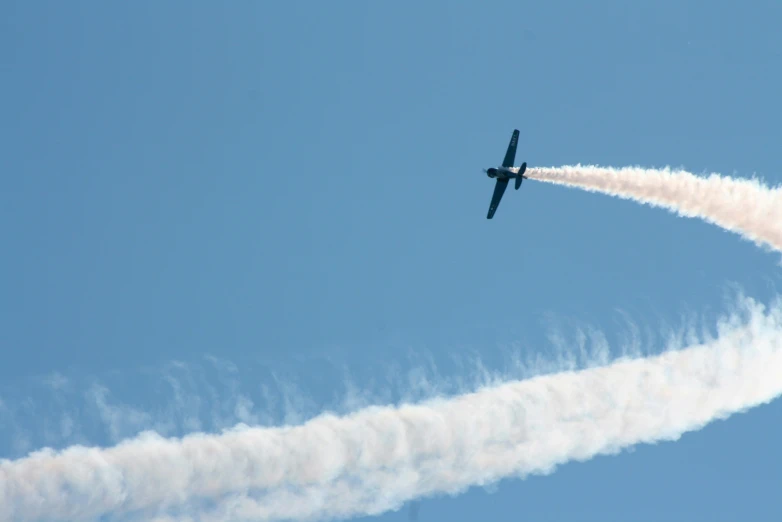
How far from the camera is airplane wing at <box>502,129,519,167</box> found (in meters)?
69.4

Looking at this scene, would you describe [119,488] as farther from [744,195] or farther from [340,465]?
[744,195]

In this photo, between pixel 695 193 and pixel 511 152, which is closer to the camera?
pixel 695 193

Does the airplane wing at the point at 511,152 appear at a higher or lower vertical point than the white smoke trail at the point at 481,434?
higher

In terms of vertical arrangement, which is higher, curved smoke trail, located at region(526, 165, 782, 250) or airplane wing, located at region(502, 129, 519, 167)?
airplane wing, located at region(502, 129, 519, 167)

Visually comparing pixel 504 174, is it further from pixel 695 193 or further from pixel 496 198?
pixel 695 193

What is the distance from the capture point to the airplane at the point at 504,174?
225ft

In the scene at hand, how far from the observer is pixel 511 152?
69.6 m

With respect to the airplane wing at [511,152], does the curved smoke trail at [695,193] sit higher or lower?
lower

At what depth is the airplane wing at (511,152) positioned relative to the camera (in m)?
69.4

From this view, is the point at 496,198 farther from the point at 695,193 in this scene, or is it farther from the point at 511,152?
the point at 695,193

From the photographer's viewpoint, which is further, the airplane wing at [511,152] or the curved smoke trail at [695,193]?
the airplane wing at [511,152]

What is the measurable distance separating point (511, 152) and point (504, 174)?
1.43m

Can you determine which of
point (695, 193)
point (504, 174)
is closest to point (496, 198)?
point (504, 174)

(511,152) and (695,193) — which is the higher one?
(511,152)
